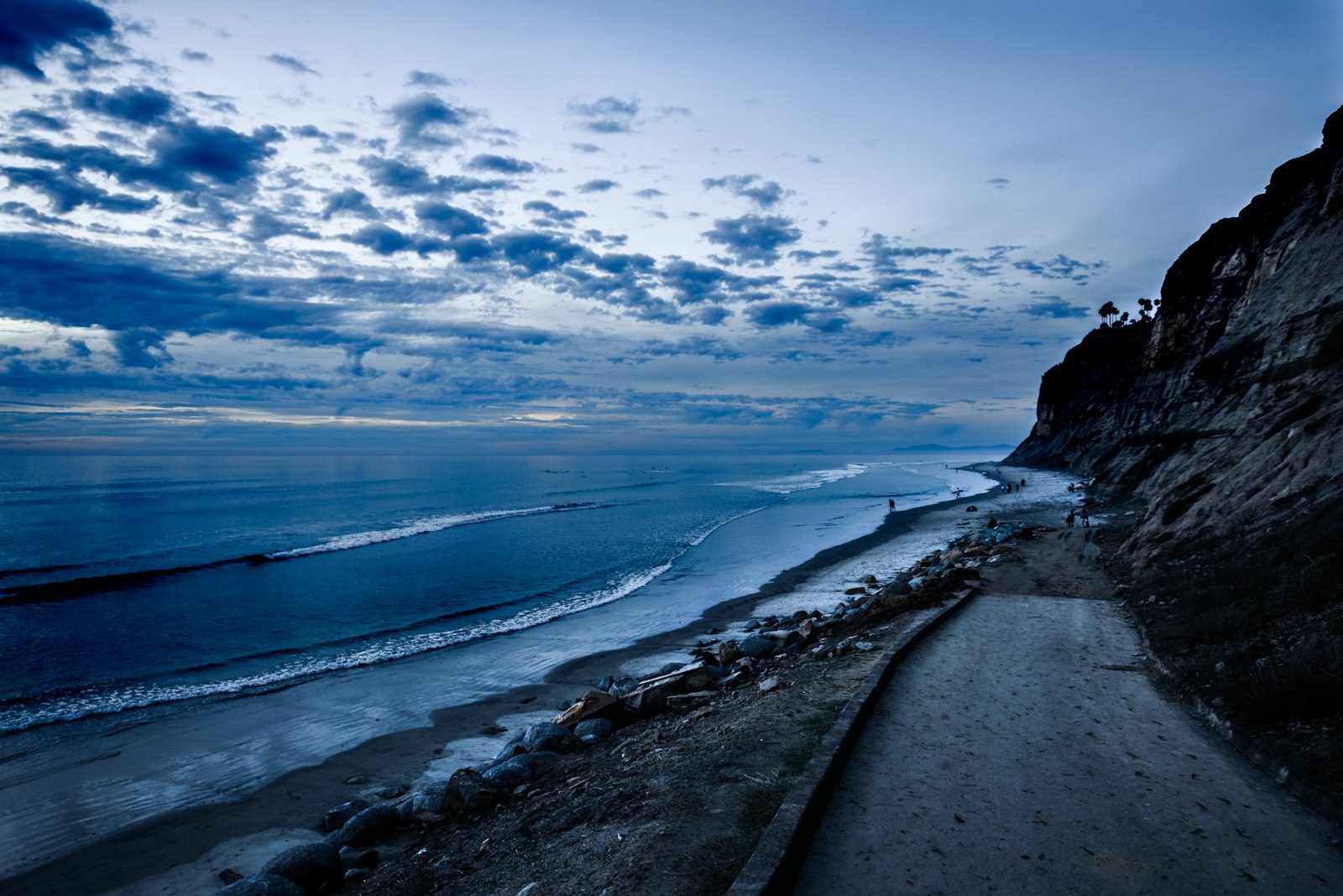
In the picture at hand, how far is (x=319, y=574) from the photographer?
29.0 m

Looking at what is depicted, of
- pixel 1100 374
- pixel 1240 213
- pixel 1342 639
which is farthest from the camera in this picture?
pixel 1100 374

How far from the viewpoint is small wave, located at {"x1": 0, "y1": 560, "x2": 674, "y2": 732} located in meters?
13.9

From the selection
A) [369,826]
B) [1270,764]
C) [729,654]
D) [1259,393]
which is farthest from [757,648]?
[1259,393]

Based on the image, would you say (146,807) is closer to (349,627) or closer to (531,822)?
(531,822)

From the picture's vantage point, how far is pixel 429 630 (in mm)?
20094

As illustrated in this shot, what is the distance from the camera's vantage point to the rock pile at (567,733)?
7.50 meters

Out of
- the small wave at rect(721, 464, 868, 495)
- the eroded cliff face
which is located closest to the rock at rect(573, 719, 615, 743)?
the eroded cliff face

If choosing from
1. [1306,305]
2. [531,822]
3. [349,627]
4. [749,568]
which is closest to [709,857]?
[531,822]

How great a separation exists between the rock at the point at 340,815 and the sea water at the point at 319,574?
8.04m

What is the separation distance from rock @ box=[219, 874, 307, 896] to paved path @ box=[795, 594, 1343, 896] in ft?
19.6

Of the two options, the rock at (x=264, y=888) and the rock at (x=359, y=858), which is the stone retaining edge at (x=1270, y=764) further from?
the rock at (x=264, y=888)

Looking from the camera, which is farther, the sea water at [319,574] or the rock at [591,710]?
the sea water at [319,574]

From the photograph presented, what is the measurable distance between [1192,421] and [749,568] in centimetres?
1852

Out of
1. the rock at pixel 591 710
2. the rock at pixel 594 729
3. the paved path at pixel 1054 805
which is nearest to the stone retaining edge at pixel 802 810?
the paved path at pixel 1054 805
